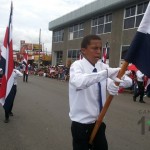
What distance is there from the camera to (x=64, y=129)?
746cm

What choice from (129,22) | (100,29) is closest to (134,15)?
(129,22)

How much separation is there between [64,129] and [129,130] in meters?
1.45

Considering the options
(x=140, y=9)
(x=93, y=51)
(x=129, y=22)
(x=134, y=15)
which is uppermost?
(x=140, y=9)

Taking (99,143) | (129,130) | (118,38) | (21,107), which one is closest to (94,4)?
(118,38)

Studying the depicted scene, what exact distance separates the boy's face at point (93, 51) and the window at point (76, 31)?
3102 cm

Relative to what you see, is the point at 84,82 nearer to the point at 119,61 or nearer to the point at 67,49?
the point at 119,61

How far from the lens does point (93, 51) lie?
135 inches

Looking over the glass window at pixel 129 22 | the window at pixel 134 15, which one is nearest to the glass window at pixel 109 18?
the window at pixel 134 15

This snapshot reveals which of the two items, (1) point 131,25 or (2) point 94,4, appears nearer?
(1) point 131,25

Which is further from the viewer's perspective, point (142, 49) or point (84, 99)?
point (84, 99)

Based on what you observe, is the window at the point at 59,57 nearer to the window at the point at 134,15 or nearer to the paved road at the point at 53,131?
the window at the point at 134,15

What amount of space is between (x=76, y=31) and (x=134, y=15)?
12224mm

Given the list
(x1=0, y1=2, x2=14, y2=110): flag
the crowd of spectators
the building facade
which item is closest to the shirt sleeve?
(x1=0, y1=2, x2=14, y2=110): flag

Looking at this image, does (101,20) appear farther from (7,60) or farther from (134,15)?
(7,60)
